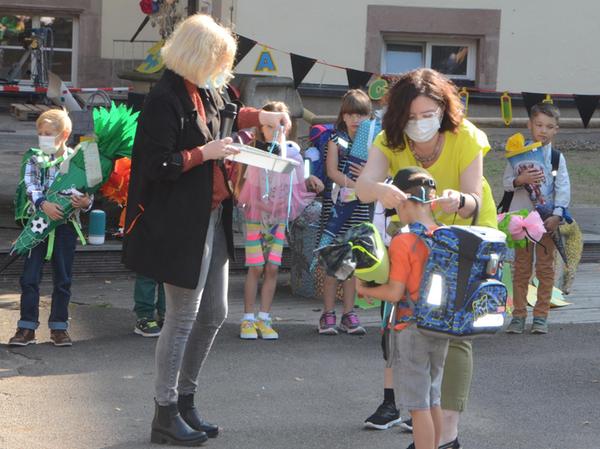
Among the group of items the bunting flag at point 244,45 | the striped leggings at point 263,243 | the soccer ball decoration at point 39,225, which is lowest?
the striped leggings at point 263,243

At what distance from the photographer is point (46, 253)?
23.2 feet

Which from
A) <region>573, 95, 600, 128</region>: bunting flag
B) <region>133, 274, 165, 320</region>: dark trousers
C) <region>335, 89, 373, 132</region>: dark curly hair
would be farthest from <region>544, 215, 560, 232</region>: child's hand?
<region>573, 95, 600, 128</region>: bunting flag

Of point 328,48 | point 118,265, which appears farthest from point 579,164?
point 118,265

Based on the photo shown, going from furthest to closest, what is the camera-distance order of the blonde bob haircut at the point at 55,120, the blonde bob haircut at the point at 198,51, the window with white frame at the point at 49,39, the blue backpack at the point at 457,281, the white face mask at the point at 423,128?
the window with white frame at the point at 49,39 → the blonde bob haircut at the point at 55,120 → the blonde bob haircut at the point at 198,51 → the white face mask at the point at 423,128 → the blue backpack at the point at 457,281

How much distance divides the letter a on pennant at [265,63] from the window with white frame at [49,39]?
1292 centimetres

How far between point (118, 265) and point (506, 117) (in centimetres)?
384

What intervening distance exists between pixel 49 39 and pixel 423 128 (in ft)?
67.1

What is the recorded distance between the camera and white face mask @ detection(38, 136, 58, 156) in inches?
278

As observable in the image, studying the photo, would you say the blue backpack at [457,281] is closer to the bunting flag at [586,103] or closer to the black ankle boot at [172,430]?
the black ankle boot at [172,430]

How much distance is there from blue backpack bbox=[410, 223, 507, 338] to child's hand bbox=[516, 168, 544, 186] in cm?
348

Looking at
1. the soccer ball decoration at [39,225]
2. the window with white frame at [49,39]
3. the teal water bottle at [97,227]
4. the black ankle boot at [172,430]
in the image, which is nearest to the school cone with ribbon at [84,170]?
the soccer ball decoration at [39,225]

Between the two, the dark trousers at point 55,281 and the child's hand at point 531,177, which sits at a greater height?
the child's hand at point 531,177

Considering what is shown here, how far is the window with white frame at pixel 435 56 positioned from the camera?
13766 millimetres

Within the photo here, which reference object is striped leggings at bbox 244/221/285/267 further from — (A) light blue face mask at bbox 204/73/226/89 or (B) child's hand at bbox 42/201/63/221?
(A) light blue face mask at bbox 204/73/226/89
